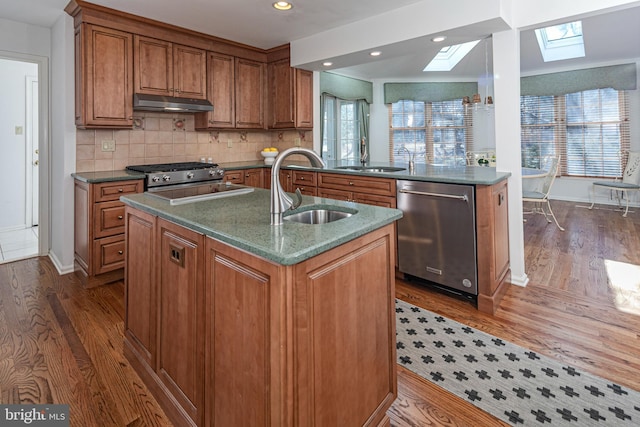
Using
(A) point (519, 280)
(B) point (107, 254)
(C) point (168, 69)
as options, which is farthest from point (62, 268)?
(A) point (519, 280)

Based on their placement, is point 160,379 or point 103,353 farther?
point 103,353

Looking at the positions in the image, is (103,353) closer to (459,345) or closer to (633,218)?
(459,345)

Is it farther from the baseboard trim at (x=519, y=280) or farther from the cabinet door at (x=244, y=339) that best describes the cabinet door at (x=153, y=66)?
the baseboard trim at (x=519, y=280)

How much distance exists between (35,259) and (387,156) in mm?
6163

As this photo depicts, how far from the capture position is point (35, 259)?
376cm

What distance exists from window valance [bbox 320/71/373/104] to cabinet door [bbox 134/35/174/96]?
2741 mm

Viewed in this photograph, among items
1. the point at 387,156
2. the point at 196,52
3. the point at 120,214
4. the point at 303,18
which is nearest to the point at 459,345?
the point at 120,214

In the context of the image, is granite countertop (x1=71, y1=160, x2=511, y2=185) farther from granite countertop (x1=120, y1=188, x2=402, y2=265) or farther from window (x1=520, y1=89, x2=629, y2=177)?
window (x1=520, y1=89, x2=629, y2=177)

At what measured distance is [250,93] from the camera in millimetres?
4535

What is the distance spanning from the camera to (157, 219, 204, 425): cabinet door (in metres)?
1.35

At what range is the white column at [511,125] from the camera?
9.30ft

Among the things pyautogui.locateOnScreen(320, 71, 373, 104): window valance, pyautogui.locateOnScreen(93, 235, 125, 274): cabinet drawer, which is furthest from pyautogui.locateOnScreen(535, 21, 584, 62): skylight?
pyautogui.locateOnScreen(93, 235, 125, 274): cabinet drawer

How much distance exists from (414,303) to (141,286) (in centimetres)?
191

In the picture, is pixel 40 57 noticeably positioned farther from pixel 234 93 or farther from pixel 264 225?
pixel 264 225
